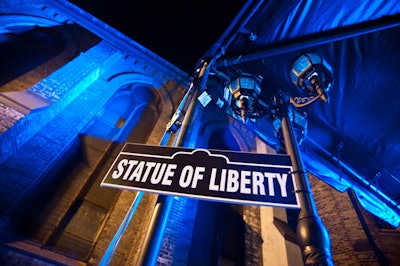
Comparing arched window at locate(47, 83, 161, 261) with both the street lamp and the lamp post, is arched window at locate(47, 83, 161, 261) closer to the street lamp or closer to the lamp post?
the street lamp

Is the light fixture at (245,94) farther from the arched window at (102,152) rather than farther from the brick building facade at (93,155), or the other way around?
the arched window at (102,152)

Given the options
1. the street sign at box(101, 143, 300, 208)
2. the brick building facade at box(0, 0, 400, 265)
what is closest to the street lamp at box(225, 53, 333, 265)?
the street sign at box(101, 143, 300, 208)

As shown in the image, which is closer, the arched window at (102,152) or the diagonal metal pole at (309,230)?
the diagonal metal pole at (309,230)

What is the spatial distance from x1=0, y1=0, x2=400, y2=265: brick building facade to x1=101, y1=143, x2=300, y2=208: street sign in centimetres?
61

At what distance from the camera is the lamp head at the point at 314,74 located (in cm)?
272

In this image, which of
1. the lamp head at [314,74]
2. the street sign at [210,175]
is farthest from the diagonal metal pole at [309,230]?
the lamp head at [314,74]

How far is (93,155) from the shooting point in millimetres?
5137

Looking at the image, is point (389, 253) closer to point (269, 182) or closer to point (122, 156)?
point (269, 182)

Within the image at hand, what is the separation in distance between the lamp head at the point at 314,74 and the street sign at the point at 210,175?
1545 millimetres

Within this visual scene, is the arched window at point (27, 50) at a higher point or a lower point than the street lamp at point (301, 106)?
higher

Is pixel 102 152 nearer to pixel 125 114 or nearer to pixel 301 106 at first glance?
pixel 125 114

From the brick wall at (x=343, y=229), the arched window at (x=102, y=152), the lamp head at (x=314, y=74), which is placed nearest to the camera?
the lamp head at (x=314, y=74)

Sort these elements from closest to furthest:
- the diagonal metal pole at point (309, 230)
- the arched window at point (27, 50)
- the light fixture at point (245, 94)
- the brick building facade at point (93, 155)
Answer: the diagonal metal pole at point (309, 230) → the light fixture at point (245, 94) → the brick building facade at point (93, 155) → the arched window at point (27, 50)

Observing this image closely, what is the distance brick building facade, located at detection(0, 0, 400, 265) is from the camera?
370 cm
